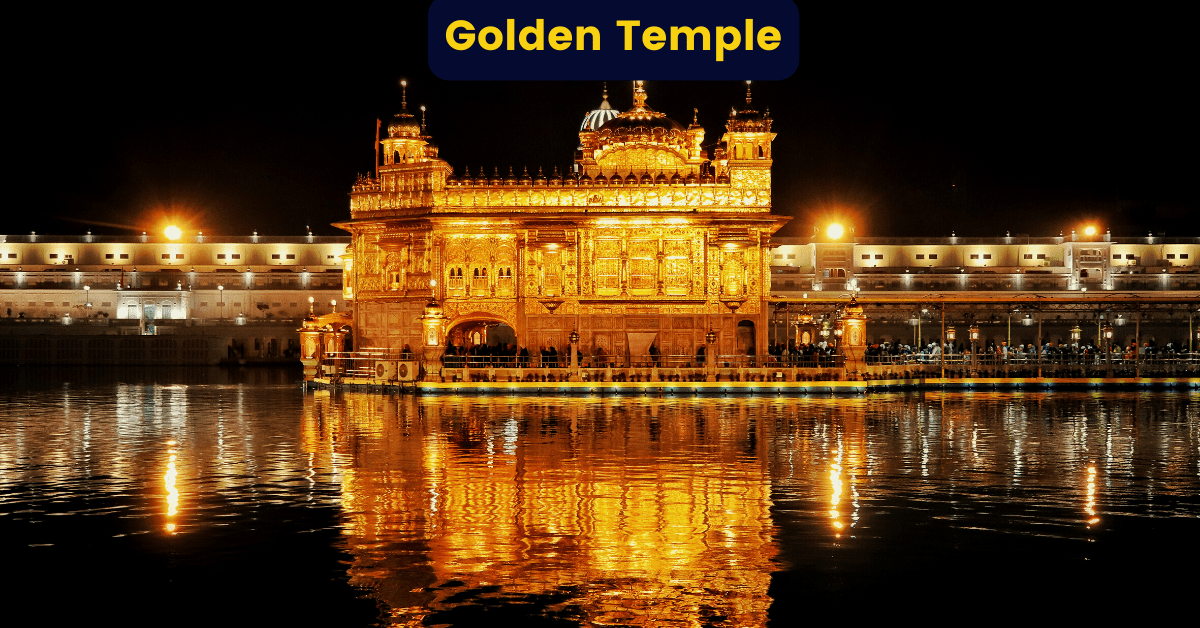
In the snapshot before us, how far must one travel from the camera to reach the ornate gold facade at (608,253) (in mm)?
45375

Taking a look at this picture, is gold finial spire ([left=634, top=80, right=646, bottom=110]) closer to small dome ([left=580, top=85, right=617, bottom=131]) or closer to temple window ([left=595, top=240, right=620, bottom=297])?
temple window ([left=595, top=240, right=620, bottom=297])

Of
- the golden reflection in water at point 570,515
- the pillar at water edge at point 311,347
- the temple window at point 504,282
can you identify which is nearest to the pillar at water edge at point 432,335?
the temple window at point 504,282

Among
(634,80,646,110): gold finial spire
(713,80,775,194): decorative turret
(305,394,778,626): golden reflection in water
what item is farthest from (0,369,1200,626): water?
(634,80,646,110): gold finial spire

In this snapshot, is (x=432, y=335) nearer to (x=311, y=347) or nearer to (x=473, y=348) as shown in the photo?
(x=473, y=348)

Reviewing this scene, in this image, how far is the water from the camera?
472 inches

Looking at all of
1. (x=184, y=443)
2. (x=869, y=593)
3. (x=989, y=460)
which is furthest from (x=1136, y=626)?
(x=184, y=443)

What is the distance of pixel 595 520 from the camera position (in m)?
15.8

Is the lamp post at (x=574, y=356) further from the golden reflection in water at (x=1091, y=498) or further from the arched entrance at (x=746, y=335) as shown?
the golden reflection in water at (x=1091, y=498)

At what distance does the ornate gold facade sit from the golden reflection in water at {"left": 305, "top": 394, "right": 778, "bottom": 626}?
16204 millimetres

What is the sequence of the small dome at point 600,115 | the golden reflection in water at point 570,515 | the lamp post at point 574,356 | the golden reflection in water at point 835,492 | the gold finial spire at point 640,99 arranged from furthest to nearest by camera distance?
1. the small dome at point 600,115
2. the gold finial spire at point 640,99
3. the lamp post at point 574,356
4. the golden reflection in water at point 835,492
5. the golden reflection in water at point 570,515

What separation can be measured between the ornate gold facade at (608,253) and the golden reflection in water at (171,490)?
2224cm

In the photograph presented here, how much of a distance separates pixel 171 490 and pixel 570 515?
6421 millimetres

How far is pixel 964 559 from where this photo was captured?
13711mm

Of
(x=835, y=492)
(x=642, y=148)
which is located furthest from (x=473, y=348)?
(x=835, y=492)
